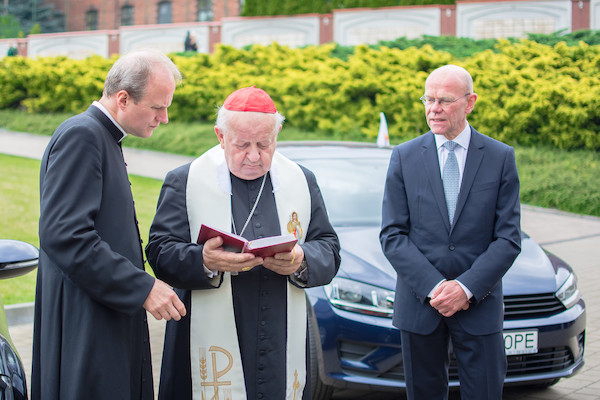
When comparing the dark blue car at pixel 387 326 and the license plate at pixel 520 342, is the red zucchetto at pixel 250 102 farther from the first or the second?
the license plate at pixel 520 342

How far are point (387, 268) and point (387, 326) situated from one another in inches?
16.3

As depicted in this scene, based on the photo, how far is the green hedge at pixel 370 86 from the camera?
14812 millimetres

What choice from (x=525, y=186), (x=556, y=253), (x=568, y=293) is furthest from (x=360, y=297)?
(x=525, y=186)

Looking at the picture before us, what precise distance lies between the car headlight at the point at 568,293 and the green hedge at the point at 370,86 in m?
10.4

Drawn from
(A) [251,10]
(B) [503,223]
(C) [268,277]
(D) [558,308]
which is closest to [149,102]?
(C) [268,277]

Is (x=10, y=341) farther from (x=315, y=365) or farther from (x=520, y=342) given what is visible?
(x=520, y=342)

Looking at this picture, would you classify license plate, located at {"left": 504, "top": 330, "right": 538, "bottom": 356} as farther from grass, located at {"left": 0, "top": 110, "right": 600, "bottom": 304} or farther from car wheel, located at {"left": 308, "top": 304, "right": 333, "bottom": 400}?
grass, located at {"left": 0, "top": 110, "right": 600, "bottom": 304}

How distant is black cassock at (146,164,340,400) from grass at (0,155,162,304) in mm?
4580

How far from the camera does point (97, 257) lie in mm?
2496

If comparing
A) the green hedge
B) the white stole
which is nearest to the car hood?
the white stole

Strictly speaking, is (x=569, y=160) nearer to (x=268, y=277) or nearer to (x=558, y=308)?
(x=558, y=308)

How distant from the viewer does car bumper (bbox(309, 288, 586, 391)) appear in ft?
14.0

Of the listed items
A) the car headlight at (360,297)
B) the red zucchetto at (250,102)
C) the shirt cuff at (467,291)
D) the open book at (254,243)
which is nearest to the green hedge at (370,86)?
the car headlight at (360,297)

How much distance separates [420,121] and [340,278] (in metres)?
12.0
